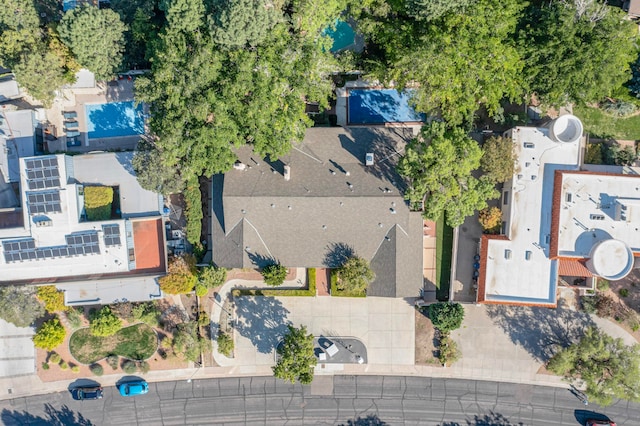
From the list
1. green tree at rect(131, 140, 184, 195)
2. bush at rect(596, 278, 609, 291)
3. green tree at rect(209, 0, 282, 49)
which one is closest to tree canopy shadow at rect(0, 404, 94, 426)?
green tree at rect(131, 140, 184, 195)

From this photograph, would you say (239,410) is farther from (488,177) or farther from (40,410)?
(488,177)

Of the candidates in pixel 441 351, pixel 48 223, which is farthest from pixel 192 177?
pixel 441 351

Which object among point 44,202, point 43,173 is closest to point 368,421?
point 44,202

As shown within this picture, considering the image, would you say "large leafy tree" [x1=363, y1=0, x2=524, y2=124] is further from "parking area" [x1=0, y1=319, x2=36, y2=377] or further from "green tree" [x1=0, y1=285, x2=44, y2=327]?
"parking area" [x1=0, y1=319, x2=36, y2=377]

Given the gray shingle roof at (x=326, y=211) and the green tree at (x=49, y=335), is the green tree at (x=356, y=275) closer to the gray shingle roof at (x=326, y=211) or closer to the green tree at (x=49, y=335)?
the gray shingle roof at (x=326, y=211)

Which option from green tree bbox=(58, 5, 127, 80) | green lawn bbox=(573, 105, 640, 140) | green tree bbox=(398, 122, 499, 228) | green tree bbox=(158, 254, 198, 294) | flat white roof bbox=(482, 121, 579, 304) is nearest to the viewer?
green tree bbox=(398, 122, 499, 228)
